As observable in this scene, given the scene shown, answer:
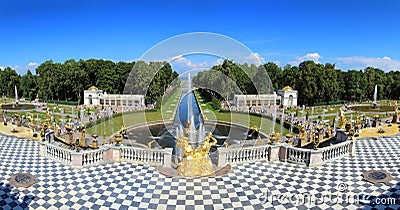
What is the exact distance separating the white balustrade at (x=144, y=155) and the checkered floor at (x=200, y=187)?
0.41 meters

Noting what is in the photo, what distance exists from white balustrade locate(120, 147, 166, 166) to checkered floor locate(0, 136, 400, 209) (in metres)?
0.41

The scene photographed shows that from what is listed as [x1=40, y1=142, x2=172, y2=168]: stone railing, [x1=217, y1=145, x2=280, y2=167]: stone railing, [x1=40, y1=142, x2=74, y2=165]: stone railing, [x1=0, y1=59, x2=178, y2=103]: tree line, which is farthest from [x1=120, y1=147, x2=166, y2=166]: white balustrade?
[x1=0, y1=59, x2=178, y2=103]: tree line

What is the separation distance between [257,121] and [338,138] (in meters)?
17.6

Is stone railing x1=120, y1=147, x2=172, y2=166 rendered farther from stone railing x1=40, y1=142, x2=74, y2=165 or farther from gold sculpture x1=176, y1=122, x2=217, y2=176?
stone railing x1=40, y1=142, x2=74, y2=165

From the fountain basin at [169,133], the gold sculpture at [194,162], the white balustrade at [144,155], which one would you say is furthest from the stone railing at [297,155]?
the fountain basin at [169,133]

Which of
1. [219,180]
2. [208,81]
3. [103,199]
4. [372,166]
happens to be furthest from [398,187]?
[208,81]

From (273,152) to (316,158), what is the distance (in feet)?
6.04

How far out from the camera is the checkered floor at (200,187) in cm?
880

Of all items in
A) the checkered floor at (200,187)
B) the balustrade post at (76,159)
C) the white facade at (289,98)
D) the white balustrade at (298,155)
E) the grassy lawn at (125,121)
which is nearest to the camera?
the checkered floor at (200,187)

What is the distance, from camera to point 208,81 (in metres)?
28.2

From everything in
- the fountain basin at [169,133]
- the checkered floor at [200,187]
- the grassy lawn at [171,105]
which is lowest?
the fountain basin at [169,133]

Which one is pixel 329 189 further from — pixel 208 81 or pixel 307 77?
pixel 307 77

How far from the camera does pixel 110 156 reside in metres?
12.5

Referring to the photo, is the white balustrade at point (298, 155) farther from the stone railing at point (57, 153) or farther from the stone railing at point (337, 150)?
the stone railing at point (57, 153)
